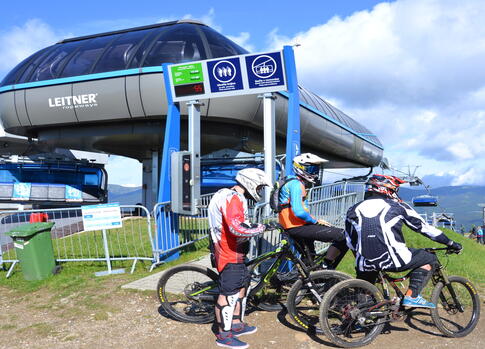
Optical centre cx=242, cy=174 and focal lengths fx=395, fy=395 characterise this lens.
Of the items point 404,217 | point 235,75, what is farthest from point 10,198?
point 404,217

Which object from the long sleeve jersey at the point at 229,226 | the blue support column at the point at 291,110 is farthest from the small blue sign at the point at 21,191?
the long sleeve jersey at the point at 229,226

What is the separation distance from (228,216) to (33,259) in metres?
4.90

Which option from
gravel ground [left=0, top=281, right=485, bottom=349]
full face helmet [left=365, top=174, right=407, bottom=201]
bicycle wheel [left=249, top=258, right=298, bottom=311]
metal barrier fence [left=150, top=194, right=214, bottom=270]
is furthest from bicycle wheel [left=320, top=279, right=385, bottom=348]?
metal barrier fence [left=150, top=194, right=214, bottom=270]

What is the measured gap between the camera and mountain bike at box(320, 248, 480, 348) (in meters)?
3.76

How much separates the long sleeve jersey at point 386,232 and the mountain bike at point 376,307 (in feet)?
0.78

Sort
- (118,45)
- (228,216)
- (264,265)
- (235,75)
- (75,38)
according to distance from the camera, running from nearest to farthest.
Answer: (228,216) < (264,265) < (235,75) < (118,45) < (75,38)

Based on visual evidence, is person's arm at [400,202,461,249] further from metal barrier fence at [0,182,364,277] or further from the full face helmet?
metal barrier fence at [0,182,364,277]

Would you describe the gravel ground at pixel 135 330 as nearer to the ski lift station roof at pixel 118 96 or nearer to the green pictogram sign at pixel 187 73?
the green pictogram sign at pixel 187 73

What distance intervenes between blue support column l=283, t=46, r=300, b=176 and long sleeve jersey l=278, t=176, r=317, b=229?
9.69ft

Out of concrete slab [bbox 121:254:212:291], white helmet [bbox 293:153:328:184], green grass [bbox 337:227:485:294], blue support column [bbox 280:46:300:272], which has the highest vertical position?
blue support column [bbox 280:46:300:272]

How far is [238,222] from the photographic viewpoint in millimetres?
3723

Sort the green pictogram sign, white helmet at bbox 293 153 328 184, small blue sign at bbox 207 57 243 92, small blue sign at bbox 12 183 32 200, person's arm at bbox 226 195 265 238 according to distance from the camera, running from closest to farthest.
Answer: person's arm at bbox 226 195 265 238, white helmet at bbox 293 153 328 184, small blue sign at bbox 207 57 243 92, the green pictogram sign, small blue sign at bbox 12 183 32 200

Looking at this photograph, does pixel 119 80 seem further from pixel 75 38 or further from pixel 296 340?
pixel 296 340

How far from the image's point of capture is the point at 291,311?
4109mm
